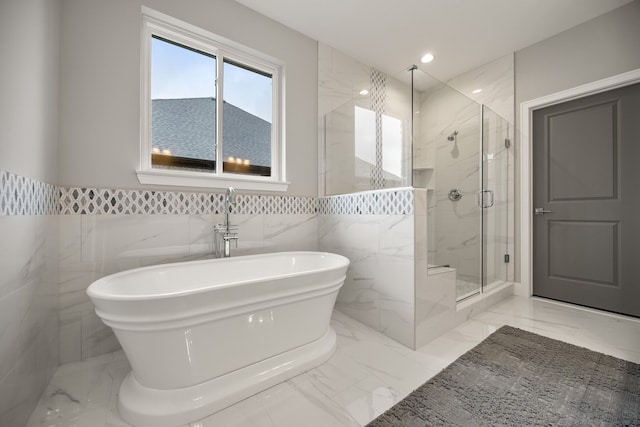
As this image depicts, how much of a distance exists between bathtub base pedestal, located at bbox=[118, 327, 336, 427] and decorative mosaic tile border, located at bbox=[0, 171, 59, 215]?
2.89 ft

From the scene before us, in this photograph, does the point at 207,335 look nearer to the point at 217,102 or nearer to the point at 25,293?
the point at 25,293

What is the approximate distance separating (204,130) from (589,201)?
343 centimetres

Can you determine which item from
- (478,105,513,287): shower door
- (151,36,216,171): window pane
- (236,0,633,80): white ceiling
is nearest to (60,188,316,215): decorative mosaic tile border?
(151,36,216,171): window pane

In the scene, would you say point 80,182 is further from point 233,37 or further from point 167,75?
point 233,37

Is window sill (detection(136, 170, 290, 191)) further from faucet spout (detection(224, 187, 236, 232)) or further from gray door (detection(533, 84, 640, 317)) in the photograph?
gray door (detection(533, 84, 640, 317))

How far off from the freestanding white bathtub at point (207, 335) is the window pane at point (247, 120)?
1090 mm

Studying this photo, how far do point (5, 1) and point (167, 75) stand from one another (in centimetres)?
108

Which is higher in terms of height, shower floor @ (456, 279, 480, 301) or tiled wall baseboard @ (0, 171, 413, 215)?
tiled wall baseboard @ (0, 171, 413, 215)

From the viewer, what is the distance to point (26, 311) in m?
1.07

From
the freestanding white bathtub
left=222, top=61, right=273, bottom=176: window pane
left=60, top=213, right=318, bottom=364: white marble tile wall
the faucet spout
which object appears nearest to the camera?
the freestanding white bathtub

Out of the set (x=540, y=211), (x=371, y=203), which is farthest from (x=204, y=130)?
(x=540, y=211)

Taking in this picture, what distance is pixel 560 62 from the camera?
2504 mm

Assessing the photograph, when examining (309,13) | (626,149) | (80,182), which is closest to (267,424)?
(80,182)

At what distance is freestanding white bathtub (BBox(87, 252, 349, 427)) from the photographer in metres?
1.04
